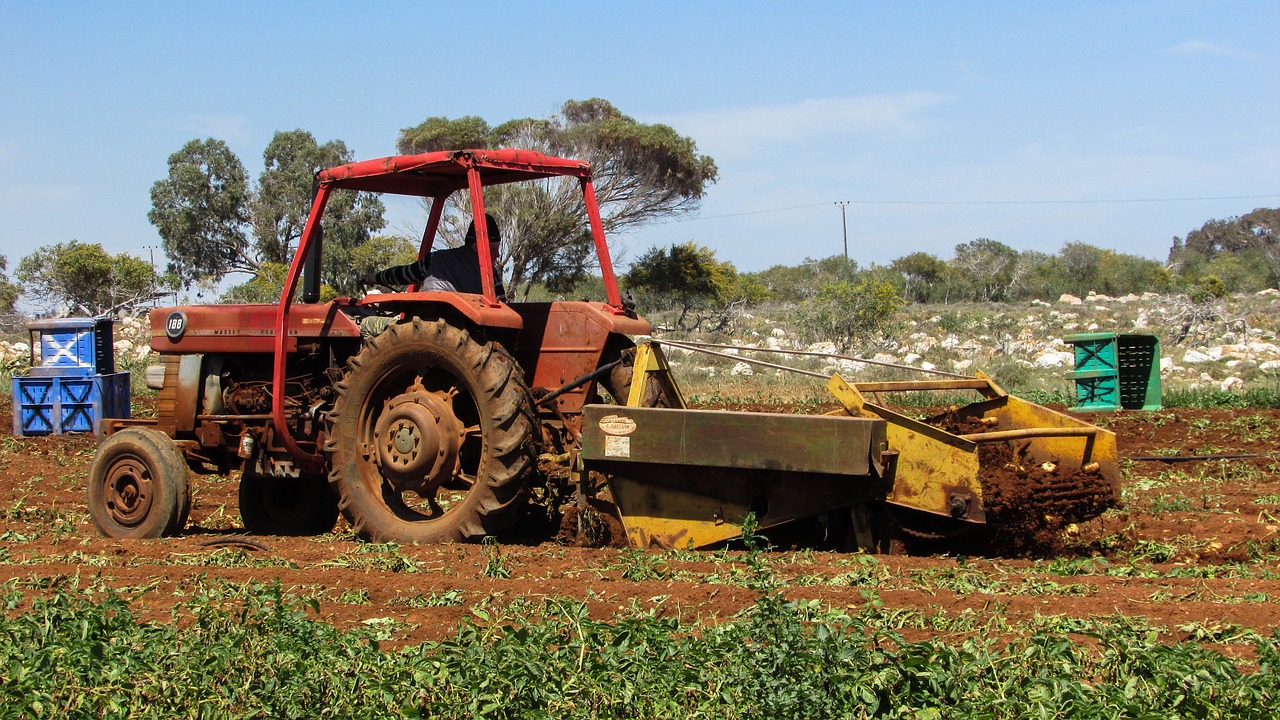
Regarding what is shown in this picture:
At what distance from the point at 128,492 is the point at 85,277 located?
3107 cm

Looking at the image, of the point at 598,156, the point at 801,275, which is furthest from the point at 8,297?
the point at 801,275

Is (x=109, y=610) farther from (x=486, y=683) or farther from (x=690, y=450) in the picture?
(x=690, y=450)

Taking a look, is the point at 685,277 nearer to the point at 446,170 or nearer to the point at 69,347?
the point at 69,347

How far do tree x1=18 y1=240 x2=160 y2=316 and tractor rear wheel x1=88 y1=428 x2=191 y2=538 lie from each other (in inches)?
1143

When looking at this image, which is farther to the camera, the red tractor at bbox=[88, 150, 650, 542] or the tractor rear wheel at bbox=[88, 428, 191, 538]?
the tractor rear wheel at bbox=[88, 428, 191, 538]

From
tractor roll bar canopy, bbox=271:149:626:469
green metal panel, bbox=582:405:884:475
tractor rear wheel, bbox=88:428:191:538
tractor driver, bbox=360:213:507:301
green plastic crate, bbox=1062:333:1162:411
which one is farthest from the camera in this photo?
green plastic crate, bbox=1062:333:1162:411

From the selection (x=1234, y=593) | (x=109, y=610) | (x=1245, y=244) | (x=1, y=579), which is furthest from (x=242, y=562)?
(x=1245, y=244)

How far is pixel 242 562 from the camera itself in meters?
6.53

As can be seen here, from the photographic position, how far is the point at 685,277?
116ft

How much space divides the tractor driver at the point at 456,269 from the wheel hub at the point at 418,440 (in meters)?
0.70

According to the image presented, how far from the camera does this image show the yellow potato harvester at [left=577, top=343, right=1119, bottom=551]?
5.95m

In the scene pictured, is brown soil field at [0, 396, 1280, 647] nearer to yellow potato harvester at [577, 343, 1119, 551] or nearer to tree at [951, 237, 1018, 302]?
yellow potato harvester at [577, 343, 1119, 551]

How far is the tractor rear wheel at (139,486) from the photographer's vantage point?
25.0ft

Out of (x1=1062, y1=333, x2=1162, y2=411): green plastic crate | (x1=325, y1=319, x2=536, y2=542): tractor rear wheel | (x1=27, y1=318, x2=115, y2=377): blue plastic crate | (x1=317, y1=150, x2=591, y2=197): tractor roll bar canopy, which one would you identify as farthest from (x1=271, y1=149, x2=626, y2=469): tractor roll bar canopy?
(x1=1062, y1=333, x2=1162, y2=411): green plastic crate
